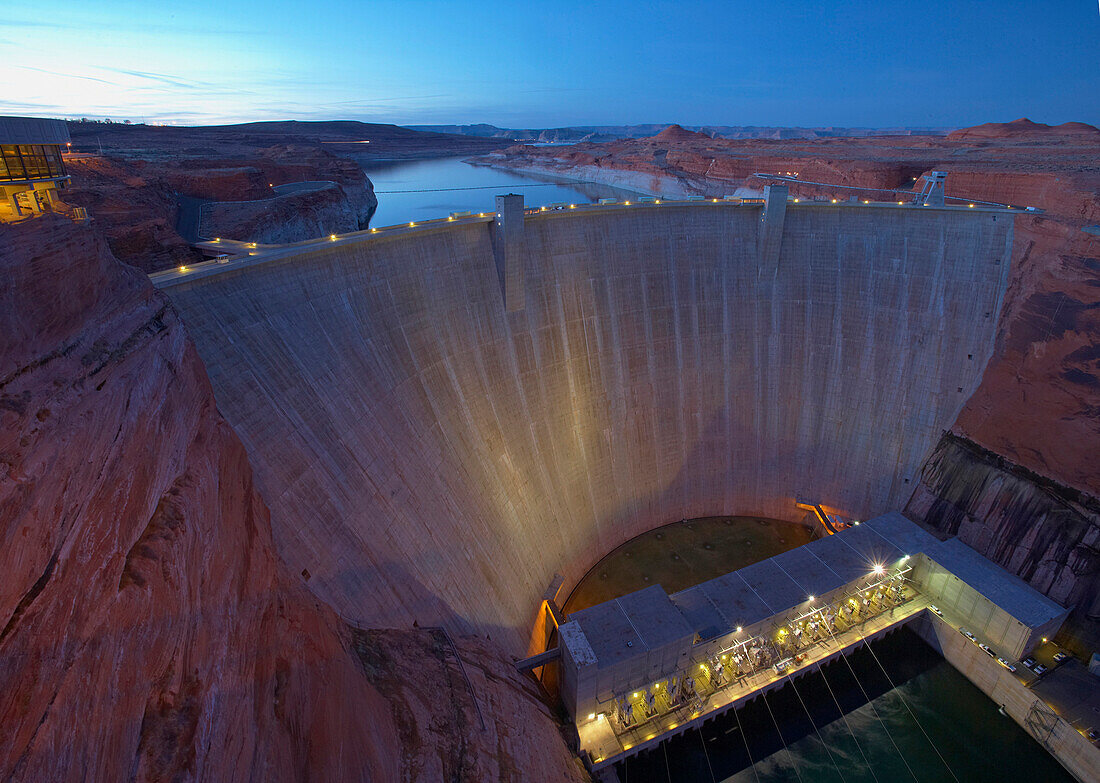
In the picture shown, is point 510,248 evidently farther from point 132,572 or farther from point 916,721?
point 916,721

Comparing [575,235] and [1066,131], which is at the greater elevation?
[1066,131]

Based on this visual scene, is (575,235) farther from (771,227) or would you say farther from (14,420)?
(14,420)

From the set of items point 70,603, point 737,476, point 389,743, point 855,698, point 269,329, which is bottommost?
point 855,698

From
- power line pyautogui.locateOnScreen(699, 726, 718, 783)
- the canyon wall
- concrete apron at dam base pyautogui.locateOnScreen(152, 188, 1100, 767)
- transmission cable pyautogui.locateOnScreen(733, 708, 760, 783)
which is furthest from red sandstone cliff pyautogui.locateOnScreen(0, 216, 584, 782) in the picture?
the canyon wall

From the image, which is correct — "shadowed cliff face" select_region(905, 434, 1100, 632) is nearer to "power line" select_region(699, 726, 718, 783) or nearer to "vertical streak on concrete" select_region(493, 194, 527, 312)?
"power line" select_region(699, 726, 718, 783)

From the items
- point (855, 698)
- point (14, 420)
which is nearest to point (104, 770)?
point (14, 420)

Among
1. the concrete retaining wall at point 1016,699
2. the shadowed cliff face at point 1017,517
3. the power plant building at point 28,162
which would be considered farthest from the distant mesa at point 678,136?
the power plant building at point 28,162

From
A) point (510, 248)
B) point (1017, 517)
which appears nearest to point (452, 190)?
point (510, 248)
